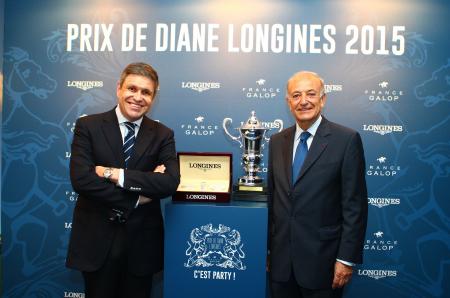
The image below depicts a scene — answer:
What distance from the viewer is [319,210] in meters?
1.66

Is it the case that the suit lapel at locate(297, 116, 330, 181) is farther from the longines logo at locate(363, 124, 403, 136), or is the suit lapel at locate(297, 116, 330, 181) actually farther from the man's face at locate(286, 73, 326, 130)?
the longines logo at locate(363, 124, 403, 136)

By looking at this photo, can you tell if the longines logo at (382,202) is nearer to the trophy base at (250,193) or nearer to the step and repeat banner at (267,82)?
the step and repeat banner at (267,82)

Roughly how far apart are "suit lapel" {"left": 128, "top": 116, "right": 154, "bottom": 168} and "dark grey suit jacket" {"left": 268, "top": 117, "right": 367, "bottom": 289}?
72 centimetres

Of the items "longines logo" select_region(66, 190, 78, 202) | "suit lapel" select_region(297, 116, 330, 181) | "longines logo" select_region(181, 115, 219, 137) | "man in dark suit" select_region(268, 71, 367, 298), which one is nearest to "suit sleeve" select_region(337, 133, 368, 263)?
"man in dark suit" select_region(268, 71, 367, 298)

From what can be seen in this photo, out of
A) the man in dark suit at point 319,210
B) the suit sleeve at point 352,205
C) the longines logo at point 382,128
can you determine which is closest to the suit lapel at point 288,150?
the man in dark suit at point 319,210

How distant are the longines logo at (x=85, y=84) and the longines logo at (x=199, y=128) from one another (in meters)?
0.70

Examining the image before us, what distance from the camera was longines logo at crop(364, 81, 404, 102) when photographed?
2.51m

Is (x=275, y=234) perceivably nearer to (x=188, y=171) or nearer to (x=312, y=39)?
(x=188, y=171)

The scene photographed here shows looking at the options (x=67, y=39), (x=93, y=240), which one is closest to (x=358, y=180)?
(x=93, y=240)

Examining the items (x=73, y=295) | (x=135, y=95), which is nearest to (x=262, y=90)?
(x=135, y=95)

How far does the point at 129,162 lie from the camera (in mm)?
1722

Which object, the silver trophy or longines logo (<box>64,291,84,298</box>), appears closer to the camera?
the silver trophy

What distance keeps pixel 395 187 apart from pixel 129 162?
Answer: 1.87m

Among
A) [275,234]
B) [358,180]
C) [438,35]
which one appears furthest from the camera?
[438,35]
